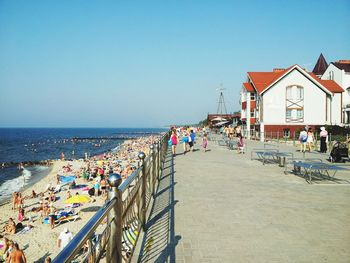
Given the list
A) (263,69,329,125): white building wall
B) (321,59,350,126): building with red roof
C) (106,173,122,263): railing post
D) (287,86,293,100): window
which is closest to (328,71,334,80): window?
(321,59,350,126): building with red roof

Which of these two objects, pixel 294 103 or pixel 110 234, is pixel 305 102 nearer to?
pixel 294 103

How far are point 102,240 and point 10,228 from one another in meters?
15.5

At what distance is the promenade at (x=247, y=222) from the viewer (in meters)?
4.23

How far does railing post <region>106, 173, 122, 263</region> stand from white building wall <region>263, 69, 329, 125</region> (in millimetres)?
36730

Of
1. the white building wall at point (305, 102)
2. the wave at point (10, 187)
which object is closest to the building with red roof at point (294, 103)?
the white building wall at point (305, 102)

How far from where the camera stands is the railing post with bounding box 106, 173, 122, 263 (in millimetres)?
2855

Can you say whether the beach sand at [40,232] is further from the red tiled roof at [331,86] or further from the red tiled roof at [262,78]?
the red tiled roof at [331,86]

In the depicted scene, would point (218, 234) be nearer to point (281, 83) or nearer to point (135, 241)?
point (135, 241)

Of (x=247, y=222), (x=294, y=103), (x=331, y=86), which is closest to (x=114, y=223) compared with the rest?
(x=247, y=222)

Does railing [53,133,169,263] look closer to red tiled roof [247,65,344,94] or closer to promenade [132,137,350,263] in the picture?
promenade [132,137,350,263]

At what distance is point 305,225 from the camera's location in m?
5.41

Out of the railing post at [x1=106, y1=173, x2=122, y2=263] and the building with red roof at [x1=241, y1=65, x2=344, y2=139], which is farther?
the building with red roof at [x1=241, y1=65, x2=344, y2=139]

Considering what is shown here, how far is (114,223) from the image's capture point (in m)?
2.99

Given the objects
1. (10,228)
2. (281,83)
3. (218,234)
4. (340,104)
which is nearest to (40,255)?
(10,228)
